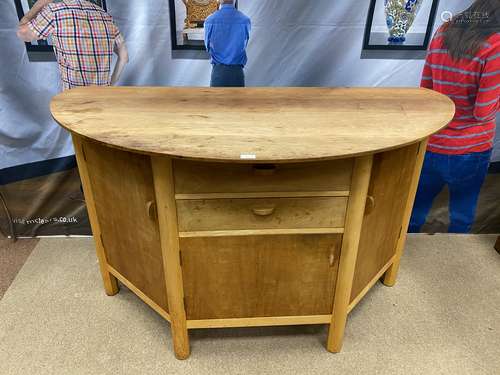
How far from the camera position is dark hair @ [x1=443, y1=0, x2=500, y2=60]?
1.62 meters

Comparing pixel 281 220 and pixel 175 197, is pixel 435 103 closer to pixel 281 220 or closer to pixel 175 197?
pixel 281 220

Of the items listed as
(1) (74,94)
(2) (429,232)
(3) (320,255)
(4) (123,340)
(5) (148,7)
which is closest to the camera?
(3) (320,255)

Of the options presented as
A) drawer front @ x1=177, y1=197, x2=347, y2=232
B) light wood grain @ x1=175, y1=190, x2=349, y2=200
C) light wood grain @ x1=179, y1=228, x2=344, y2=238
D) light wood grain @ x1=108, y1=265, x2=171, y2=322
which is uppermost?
light wood grain @ x1=175, y1=190, x2=349, y2=200

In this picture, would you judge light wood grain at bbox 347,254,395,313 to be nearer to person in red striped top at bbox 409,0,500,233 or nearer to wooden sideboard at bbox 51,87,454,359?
wooden sideboard at bbox 51,87,454,359

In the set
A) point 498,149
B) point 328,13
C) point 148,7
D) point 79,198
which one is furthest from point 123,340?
point 498,149

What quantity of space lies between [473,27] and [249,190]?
4.32ft

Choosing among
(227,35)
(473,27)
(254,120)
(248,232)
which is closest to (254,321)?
(248,232)

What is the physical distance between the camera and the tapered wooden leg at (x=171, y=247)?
1052 millimetres

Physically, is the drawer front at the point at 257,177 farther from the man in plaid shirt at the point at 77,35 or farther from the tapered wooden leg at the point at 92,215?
the man in plaid shirt at the point at 77,35

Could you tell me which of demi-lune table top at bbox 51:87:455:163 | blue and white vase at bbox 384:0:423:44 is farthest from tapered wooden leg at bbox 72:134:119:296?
blue and white vase at bbox 384:0:423:44

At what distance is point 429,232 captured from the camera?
2191 mm

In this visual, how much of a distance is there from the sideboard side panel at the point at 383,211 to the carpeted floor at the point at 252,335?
0.83ft

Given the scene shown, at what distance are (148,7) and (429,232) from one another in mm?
1882

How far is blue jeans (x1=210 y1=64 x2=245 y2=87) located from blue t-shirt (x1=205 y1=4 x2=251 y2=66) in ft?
0.07
